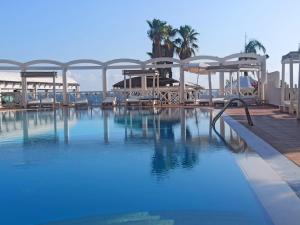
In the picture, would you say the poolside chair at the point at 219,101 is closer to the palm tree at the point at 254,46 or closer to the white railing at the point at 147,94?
the white railing at the point at 147,94

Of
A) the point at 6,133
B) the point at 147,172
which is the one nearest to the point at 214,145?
the point at 147,172

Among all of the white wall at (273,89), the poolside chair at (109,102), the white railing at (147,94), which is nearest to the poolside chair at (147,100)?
the white railing at (147,94)

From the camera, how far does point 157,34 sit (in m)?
37.1

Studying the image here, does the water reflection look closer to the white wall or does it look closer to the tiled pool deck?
the tiled pool deck

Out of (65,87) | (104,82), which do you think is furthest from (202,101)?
(65,87)

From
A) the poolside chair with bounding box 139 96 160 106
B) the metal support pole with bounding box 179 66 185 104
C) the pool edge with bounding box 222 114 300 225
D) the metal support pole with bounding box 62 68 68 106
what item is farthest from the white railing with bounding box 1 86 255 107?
the pool edge with bounding box 222 114 300 225

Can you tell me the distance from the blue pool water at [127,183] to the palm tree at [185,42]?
27.9 meters

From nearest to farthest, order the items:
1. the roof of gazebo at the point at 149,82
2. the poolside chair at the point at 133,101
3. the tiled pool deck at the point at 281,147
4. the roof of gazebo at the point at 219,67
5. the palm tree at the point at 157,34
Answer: the tiled pool deck at the point at 281,147 → the roof of gazebo at the point at 219,67 → the poolside chair at the point at 133,101 → the roof of gazebo at the point at 149,82 → the palm tree at the point at 157,34

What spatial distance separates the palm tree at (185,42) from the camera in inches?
1481

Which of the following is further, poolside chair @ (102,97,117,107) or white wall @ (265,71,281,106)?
poolside chair @ (102,97,117,107)

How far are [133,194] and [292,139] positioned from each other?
442 centimetres

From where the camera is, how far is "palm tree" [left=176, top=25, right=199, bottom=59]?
3762 centimetres

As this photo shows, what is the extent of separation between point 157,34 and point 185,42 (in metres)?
2.66

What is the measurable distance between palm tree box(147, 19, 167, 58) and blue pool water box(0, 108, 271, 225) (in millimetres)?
27294
